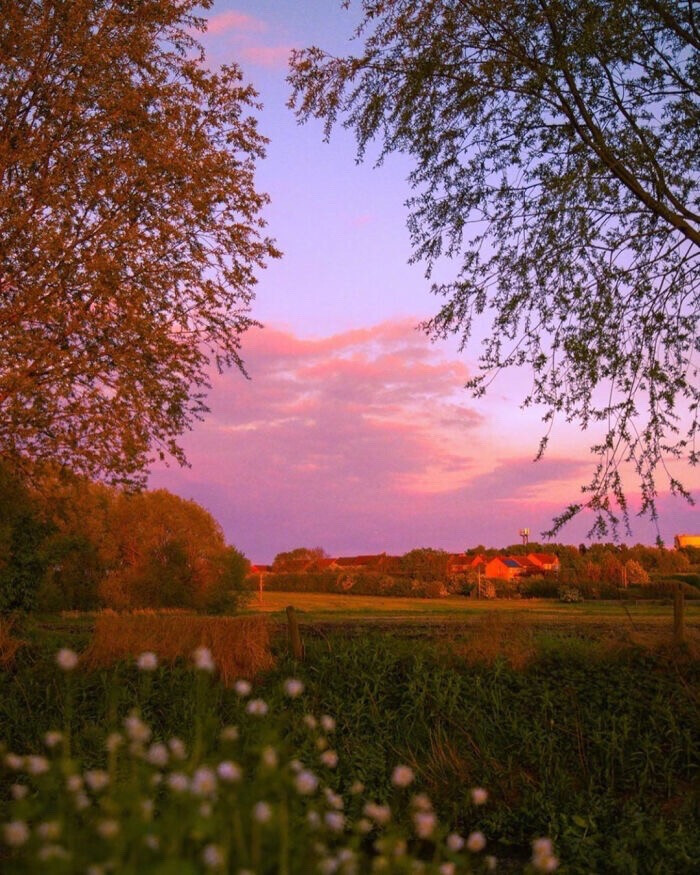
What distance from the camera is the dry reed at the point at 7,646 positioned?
564 inches

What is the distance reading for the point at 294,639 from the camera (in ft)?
46.1

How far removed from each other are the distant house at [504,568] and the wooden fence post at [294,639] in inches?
1447

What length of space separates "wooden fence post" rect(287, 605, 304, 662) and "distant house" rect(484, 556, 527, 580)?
→ 36.8m

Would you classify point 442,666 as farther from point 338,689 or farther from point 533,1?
point 533,1

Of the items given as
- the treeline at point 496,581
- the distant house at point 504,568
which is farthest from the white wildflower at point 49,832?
the distant house at point 504,568

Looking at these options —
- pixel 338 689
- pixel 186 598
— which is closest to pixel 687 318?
pixel 338 689

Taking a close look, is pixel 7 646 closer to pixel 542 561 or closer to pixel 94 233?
pixel 94 233

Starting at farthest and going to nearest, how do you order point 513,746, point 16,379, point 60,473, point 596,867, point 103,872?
point 60,473, point 16,379, point 513,746, point 596,867, point 103,872

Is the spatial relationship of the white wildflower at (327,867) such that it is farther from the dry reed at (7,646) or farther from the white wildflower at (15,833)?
the dry reed at (7,646)

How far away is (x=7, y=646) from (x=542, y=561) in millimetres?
43944

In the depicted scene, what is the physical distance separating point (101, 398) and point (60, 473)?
5.21 ft

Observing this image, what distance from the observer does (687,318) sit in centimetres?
1326

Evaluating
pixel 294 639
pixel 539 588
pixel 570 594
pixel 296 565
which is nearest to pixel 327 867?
pixel 294 639

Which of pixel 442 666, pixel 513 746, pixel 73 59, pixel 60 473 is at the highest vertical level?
pixel 73 59
